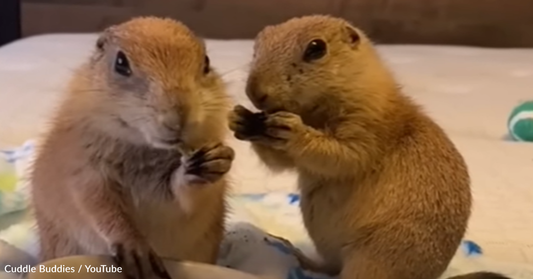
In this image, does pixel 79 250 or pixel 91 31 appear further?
pixel 91 31

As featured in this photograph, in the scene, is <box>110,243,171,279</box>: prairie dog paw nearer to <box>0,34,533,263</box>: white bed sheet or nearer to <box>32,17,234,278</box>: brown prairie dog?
<box>32,17,234,278</box>: brown prairie dog

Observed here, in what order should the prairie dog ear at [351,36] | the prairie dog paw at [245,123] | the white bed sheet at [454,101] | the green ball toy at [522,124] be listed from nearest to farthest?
1. the prairie dog paw at [245,123]
2. the prairie dog ear at [351,36]
3. the white bed sheet at [454,101]
4. the green ball toy at [522,124]

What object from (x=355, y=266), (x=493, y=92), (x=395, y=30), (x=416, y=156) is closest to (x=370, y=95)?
(x=416, y=156)

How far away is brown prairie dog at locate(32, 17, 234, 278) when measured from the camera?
892mm

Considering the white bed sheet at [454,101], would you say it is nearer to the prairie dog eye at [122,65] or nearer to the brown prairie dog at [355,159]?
the brown prairie dog at [355,159]

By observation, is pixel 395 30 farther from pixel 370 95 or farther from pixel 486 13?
pixel 370 95

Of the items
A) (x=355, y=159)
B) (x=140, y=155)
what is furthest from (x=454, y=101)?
(x=140, y=155)

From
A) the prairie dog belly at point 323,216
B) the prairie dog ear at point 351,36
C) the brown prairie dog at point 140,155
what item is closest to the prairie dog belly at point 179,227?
the brown prairie dog at point 140,155

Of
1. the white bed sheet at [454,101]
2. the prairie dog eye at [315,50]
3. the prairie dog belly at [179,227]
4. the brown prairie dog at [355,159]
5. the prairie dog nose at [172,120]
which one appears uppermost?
the prairie dog eye at [315,50]

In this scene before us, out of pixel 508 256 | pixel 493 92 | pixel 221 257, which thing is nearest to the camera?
pixel 221 257

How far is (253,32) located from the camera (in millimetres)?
3221

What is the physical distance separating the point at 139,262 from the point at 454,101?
1442 mm

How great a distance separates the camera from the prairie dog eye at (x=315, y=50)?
1.03 metres

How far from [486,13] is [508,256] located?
2038mm
